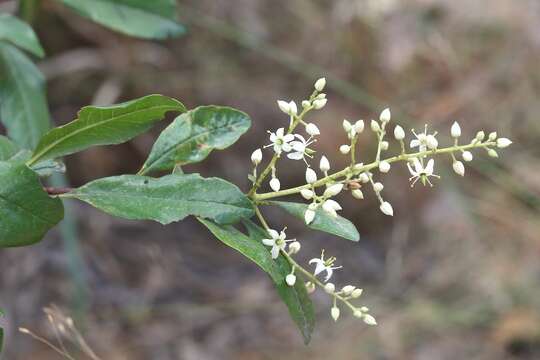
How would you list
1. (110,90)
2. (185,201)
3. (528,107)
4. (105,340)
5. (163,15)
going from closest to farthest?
(185,201) < (163,15) < (105,340) < (110,90) < (528,107)

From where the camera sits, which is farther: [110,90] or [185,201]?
[110,90]

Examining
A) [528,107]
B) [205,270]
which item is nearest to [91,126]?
[205,270]

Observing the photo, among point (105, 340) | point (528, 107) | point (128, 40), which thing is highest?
point (528, 107)

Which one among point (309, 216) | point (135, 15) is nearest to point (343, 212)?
point (135, 15)

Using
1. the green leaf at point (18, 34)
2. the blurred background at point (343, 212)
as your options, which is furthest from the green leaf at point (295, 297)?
the blurred background at point (343, 212)

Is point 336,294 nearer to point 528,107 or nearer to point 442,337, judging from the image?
point 442,337

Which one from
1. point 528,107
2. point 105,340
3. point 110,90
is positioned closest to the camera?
point 105,340

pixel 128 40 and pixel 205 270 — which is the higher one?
pixel 128 40
